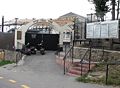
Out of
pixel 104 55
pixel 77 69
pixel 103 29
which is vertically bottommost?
pixel 77 69

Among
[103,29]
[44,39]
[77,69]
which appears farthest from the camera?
[44,39]

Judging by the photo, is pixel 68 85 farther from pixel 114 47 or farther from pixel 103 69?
pixel 114 47

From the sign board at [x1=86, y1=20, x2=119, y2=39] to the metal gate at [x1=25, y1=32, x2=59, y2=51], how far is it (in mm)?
18699

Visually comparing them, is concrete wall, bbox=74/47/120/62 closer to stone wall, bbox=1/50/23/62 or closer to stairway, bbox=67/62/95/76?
stairway, bbox=67/62/95/76

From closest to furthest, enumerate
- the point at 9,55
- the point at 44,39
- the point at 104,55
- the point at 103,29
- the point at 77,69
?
the point at 77,69 → the point at 104,55 → the point at 103,29 → the point at 9,55 → the point at 44,39

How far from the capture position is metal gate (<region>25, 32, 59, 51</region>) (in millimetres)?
50000

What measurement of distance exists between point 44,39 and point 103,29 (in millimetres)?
22222

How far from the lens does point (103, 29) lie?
96.6ft

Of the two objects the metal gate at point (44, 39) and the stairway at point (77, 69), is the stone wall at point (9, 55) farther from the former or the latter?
the stairway at point (77, 69)

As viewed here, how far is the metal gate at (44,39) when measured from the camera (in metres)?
50.0

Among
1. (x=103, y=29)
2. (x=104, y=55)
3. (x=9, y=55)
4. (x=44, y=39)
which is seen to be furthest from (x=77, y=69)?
(x=44, y=39)

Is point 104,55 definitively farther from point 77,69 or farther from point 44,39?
point 44,39

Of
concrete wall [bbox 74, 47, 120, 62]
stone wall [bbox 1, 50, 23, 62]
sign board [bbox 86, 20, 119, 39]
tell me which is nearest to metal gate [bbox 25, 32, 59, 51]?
stone wall [bbox 1, 50, 23, 62]

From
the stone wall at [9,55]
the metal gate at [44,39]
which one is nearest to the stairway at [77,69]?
the stone wall at [9,55]
